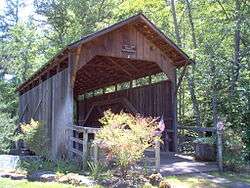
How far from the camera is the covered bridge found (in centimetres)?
1338

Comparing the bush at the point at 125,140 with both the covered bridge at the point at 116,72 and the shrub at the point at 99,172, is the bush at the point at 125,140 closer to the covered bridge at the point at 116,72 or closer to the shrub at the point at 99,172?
the shrub at the point at 99,172

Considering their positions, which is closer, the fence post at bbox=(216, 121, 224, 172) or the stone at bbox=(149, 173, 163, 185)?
the stone at bbox=(149, 173, 163, 185)

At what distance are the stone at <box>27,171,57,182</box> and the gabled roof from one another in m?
4.14

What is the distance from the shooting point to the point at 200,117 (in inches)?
816

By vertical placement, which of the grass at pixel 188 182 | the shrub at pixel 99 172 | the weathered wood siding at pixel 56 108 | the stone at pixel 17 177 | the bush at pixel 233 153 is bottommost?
the grass at pixel 188 182

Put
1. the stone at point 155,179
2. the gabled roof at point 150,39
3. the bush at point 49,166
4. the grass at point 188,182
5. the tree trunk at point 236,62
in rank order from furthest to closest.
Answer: the tree trunk at point 236,62
the gabled roof at point 150,39
the bush at point 49,166
the grass at point 188,182
the stone at point 155,179

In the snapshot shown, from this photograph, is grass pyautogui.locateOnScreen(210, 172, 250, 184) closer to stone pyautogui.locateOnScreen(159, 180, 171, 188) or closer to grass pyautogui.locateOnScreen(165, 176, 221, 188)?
grass pyautogui.locateOnScreen(165, 176, 221, 188)

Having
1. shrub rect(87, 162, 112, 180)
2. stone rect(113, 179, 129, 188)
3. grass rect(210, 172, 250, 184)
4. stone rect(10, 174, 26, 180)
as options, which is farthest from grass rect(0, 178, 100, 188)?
grass rect(210, 172, 250, 184)

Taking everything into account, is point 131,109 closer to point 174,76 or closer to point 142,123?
point 174,76

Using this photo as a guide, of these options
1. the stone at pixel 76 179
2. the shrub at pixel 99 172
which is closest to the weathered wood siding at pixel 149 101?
the shrub at pixel 99 172

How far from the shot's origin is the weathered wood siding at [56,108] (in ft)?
43.7

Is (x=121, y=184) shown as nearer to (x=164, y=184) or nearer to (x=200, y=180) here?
(x=164, y=184)

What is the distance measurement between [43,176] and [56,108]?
473cm

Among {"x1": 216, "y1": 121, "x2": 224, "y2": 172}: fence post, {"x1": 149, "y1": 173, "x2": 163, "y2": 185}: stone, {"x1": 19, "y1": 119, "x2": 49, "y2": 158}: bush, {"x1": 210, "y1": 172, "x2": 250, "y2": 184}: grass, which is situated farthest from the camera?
{"x1": 19, "y1": 119, "x2": 49, "y2": 158}: bush
